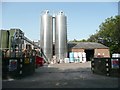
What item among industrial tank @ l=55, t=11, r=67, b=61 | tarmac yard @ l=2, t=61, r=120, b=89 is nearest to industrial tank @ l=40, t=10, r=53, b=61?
industrial tank @ l=55, t=11, r=67, b=61

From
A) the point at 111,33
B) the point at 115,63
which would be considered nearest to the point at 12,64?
the point at 115,63

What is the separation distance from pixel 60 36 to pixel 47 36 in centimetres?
222

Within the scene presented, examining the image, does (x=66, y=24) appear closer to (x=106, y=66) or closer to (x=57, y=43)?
(x=57, y=43)

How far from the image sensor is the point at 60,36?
40.1m

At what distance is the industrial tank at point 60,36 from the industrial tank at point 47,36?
1032 millimetres

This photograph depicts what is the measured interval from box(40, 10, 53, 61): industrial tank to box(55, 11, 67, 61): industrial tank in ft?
3.39

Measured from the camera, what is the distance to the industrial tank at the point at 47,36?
131ft

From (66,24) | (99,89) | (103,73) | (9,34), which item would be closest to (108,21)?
(66,24)

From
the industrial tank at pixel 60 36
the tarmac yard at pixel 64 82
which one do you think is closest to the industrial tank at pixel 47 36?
the industrial tank at pixel 60 36

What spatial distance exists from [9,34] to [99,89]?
51.7 feet

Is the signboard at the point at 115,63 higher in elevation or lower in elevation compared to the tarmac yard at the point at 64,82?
higher

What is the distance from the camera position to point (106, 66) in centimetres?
1578

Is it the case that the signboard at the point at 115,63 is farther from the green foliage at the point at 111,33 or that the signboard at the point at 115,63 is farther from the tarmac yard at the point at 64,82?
the green foliage at the point at 111,33

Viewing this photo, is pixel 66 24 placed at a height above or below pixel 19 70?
above
